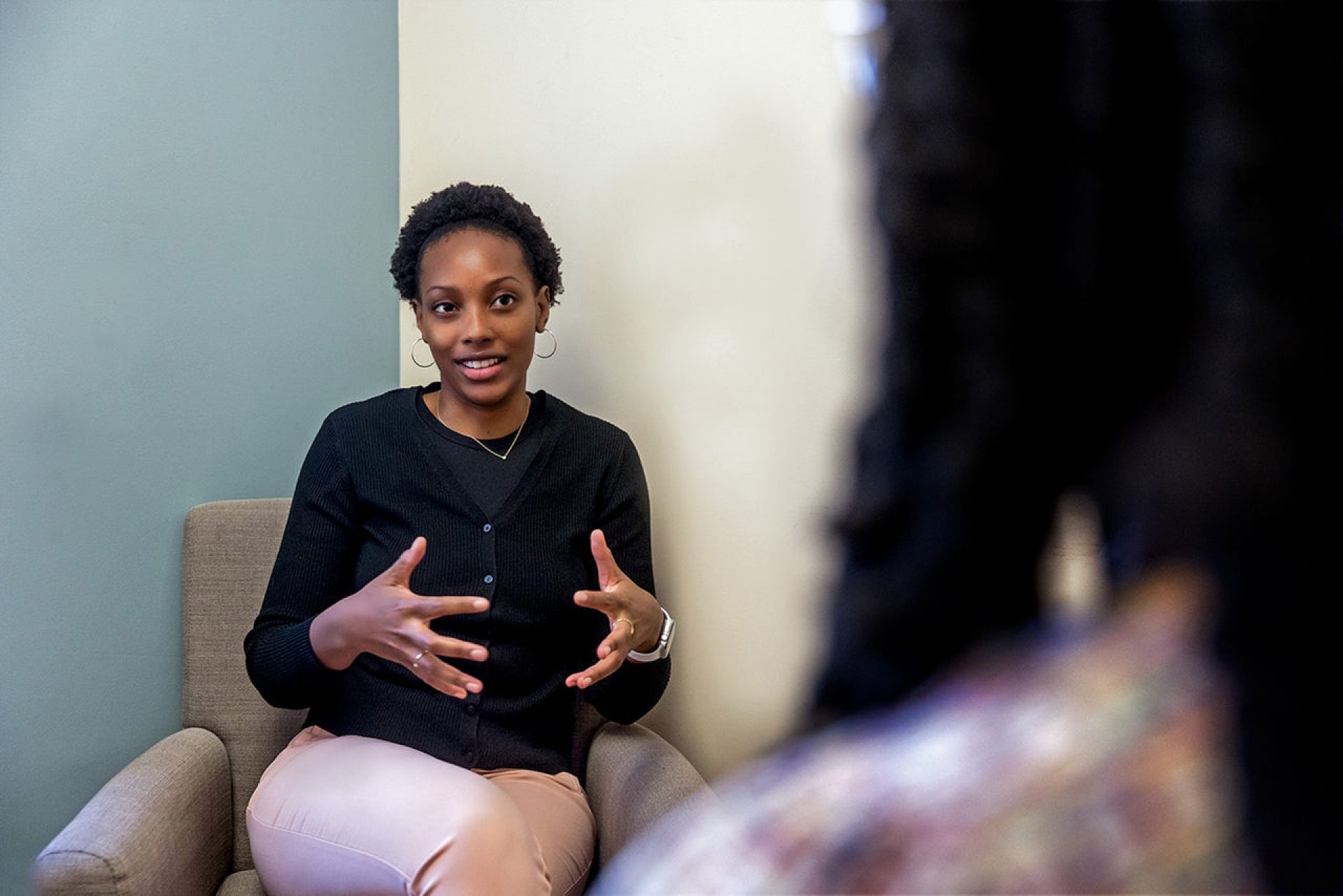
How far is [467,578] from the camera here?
4.18 ft

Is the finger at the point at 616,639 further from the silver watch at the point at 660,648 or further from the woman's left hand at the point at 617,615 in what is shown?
the silver watch at the point at 660,648

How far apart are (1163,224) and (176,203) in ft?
4.87

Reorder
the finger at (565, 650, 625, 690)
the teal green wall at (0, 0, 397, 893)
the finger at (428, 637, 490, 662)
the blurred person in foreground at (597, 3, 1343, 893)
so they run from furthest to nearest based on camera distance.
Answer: the teal green wall at (0, 0, 397, 893), the finger at (565, 650, 625, 690), the finger at (428, 637, 490, 662), the blurred person in foreground at (597, 3, 1343, 893)

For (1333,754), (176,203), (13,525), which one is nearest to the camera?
(1333,754)

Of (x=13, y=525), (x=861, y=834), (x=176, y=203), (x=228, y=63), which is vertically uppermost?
(x=228, y=63)

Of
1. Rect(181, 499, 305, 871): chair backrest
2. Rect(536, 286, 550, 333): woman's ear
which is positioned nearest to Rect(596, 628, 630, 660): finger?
Rect(536, 286, 550, 333): woman's ear

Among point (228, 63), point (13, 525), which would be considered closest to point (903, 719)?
point (13, 525)

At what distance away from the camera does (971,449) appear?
288 mm

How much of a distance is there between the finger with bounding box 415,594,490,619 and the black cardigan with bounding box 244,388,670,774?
1.07ft

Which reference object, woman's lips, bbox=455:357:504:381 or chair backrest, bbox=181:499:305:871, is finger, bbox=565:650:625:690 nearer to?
woman's lips, bbox=455:357:504:381

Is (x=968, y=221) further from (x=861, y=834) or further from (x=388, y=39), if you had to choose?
(x=388, y=39)

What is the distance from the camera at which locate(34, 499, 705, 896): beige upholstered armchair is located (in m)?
1.06

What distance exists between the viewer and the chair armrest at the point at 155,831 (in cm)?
101

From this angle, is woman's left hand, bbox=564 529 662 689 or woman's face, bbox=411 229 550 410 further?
woman's face, bbox=411 229 550 410
